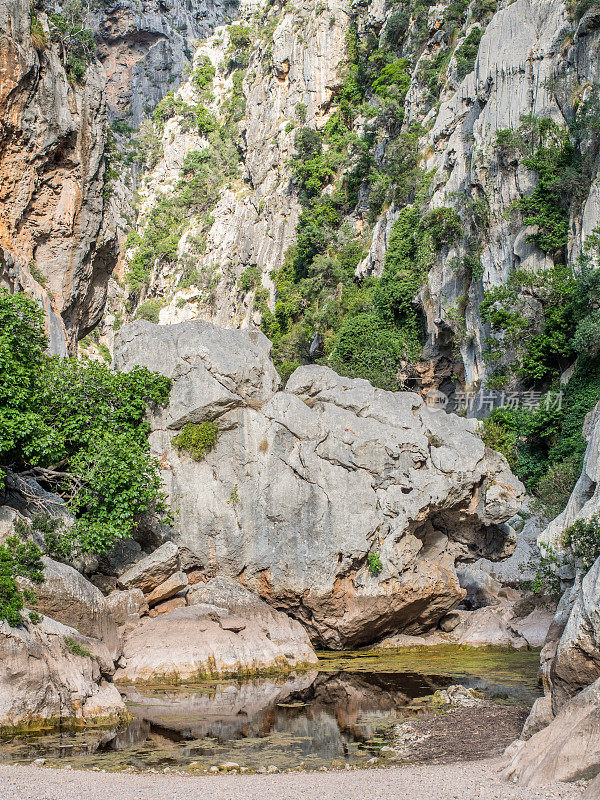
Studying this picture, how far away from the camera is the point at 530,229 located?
110 feet

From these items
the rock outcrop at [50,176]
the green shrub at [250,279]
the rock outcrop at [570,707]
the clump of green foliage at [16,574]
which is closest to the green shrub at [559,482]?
the rock outcrop at [570,707]

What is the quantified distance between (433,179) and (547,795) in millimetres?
40667

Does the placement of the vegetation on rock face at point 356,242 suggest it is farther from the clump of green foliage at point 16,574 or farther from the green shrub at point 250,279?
the clump of green foliage at point 16,574

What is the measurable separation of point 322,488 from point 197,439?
14.2 ft

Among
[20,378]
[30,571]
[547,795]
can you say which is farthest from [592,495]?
[20,378]

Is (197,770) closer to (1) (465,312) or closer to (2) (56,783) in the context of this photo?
(2) (56,783)

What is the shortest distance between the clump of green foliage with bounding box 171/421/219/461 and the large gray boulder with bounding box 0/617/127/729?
785 centimetres

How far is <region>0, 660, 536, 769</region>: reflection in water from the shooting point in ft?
38.2

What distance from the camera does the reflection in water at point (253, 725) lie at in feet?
38.2

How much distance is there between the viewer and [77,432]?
19.1m

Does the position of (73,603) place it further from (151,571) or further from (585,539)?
(585,539)

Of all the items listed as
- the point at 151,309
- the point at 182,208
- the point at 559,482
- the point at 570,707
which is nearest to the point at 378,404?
the point at 559,482

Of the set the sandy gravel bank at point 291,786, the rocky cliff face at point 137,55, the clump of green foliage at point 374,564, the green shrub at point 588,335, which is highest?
the rocky cliff face at point 137,55

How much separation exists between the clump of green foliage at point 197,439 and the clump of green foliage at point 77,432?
1.15 metres
